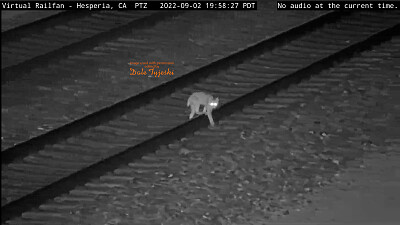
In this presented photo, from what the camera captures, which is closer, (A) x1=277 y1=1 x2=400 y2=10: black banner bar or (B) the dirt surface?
(B) the dirt surface

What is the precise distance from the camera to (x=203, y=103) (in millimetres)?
528

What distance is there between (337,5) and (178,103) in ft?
0.70

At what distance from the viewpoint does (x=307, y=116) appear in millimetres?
533

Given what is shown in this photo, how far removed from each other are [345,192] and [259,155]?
0.08m

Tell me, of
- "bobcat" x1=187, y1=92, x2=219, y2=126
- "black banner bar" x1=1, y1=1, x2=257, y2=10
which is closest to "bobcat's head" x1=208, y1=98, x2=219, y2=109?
"bobcat" x1=187, y1=92, x2=219, y2=126

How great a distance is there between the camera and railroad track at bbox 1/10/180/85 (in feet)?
1.79

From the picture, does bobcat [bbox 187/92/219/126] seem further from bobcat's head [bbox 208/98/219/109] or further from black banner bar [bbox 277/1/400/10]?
black banner bar [bbox 277/1/400/10]

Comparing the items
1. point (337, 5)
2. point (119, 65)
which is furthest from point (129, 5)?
point (337, 5)

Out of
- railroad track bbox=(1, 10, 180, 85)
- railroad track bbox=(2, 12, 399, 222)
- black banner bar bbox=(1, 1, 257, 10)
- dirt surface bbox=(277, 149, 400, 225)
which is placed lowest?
dirt surface bbox=(277, 149, 400, 225)

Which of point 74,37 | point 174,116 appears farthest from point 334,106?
point 74,37

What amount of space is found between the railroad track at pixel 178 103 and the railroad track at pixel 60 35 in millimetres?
84

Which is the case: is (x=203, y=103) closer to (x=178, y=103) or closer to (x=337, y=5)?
(x=178, y=103)

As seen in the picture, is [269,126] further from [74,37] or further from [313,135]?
[74,37]

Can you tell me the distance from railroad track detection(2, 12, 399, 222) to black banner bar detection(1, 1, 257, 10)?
0.18 feet
